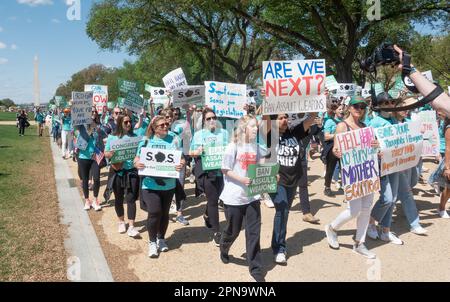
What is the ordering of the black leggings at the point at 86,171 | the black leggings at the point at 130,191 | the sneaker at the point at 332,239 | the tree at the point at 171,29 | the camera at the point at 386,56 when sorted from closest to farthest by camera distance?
the camera at the point at 386,56
the sneaker at the point at 332,239
the black leggings at the point at 130,191
the black leggings at the point at 86,171
the tree at the point at 171,29

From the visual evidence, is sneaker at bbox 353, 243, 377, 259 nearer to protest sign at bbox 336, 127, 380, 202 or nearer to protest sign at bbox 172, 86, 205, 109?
protest sign at bbox 336, 127, 380, 202

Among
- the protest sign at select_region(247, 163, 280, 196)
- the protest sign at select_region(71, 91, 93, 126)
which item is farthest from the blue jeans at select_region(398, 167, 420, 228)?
the protest sign at select_region(71, 91, 93, 126)

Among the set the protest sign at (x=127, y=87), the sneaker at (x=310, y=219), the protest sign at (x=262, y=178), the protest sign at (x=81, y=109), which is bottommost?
the sneaker at (x=310, y=219)

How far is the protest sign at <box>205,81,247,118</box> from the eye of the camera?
768 centimetres

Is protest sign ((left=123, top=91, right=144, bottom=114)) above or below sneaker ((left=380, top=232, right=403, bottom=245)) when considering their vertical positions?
above

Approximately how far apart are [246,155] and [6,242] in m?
3.75

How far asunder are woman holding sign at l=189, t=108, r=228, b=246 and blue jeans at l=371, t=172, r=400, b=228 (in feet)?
7.50

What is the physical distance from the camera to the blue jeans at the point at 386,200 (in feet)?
17.5

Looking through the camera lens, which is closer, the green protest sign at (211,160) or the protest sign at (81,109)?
the green protest sign at (211,160)

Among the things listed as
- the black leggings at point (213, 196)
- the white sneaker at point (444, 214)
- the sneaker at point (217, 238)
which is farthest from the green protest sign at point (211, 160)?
the white sneaker at point (444, 214)

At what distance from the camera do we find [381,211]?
17.8ft

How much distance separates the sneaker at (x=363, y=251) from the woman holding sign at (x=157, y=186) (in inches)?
101

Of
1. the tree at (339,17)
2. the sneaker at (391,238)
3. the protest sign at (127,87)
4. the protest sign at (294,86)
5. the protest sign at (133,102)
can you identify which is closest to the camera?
the protest sign at (294,86)

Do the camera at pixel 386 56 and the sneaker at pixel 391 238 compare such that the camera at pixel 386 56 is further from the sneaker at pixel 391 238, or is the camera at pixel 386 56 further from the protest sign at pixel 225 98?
the protest sign at pixel 225 98
